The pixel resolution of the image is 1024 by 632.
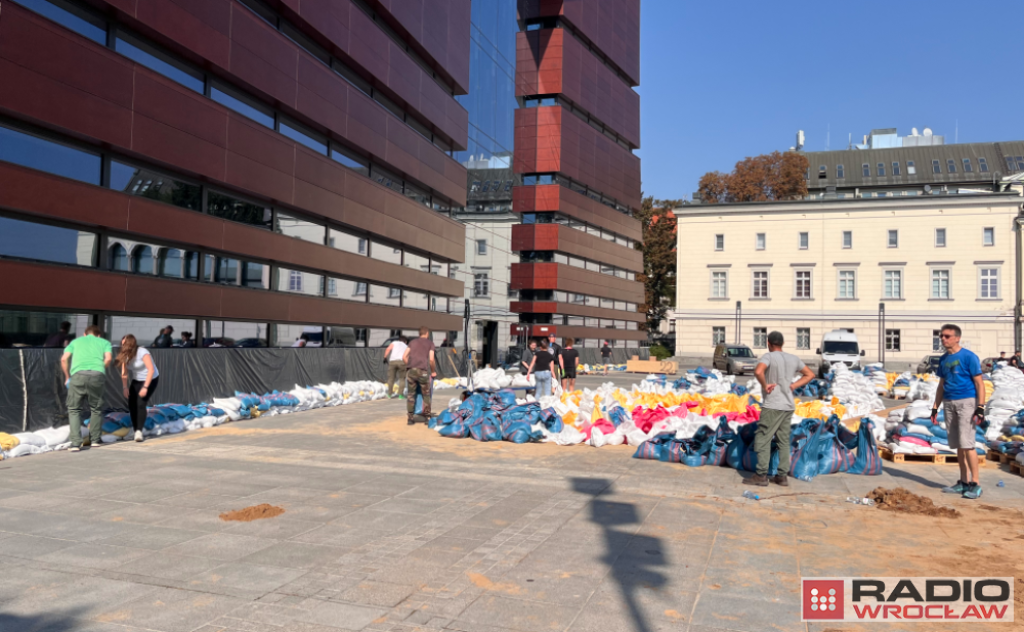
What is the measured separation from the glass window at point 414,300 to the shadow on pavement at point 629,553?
22.8 m

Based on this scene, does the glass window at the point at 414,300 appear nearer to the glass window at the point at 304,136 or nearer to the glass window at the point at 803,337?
the glass window at the point at 304,136

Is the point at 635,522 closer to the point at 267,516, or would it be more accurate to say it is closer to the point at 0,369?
the point at 267,516

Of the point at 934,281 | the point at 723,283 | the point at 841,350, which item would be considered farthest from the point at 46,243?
the point at 934,281

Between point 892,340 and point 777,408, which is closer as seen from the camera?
point 777,408

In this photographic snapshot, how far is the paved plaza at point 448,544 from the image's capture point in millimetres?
5285

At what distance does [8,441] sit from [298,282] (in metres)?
12.1

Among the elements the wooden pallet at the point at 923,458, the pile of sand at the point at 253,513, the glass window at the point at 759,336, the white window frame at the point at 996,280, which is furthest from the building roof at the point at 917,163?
the pile of sand at the point at 253,513

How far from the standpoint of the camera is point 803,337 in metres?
60.7

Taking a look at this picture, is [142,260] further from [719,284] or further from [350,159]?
[719,284]

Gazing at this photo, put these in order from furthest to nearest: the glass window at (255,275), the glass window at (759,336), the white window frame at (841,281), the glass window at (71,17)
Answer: the glass window at (759,336), the white window frame at (841,281), the glass window at (255,275), the glass window at (71,17)

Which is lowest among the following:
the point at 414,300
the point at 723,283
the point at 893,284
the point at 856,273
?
the point at 414,300

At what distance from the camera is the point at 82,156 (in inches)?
602

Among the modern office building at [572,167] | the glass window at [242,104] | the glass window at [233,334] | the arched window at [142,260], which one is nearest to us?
the arched window at [142,260]

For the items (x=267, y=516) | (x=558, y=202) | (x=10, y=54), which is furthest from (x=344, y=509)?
(x=558, y=202)
